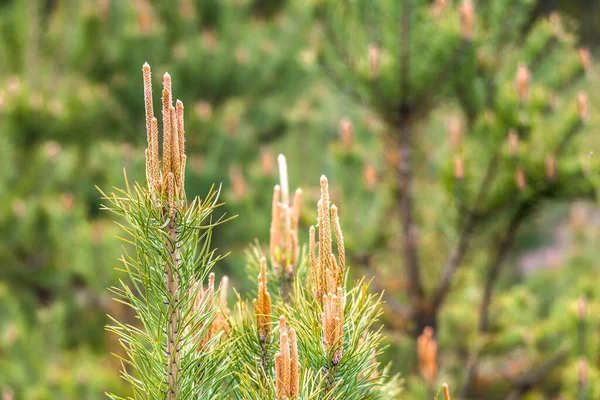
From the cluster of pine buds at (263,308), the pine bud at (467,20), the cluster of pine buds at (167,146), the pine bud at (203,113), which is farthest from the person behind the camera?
the pine bud at (203,113)

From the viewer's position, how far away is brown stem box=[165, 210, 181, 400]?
0.58 m

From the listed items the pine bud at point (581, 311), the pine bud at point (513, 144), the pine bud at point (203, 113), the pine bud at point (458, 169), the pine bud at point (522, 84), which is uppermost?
the pine bud at point (203, 113)

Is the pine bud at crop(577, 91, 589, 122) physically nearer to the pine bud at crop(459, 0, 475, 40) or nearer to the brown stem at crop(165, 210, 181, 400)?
the pine bud at crop(459, 0, 475, 40)

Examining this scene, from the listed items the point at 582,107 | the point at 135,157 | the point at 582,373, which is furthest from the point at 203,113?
the point at 582,373

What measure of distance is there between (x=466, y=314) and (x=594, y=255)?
53.6 inches

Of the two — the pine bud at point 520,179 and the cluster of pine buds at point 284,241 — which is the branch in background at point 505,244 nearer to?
the pine bud at point 520,179

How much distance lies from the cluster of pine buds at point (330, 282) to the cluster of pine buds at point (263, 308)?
0.05m

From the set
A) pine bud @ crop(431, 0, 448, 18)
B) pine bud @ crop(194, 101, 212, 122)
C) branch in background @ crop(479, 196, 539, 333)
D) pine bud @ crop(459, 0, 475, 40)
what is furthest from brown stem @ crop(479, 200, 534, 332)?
pine bud @ crop(194, 101, 212, 122)

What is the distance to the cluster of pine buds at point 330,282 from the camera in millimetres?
562

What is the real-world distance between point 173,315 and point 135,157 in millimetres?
2691

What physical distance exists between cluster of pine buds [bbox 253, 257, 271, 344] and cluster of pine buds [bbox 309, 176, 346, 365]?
5cm

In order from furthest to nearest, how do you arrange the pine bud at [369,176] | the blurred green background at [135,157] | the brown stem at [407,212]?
1. the blurred green background at [135,157]
2. the pine bud at [369,176]
3. the brown stem at [407,212]

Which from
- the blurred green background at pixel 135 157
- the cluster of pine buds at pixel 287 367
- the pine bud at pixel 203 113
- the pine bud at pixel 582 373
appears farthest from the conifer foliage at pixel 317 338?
the pine bud at pixel 203 113

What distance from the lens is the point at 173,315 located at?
0.60 m
